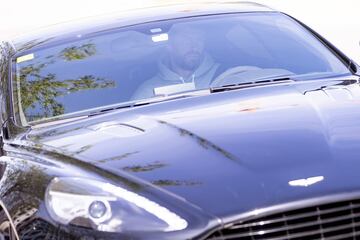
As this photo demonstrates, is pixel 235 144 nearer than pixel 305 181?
No

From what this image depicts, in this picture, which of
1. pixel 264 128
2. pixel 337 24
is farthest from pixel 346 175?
pixel 337 24

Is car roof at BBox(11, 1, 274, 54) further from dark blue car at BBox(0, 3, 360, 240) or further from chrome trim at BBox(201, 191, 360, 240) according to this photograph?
chrome trim at BBox(201, 191, 360, 240)

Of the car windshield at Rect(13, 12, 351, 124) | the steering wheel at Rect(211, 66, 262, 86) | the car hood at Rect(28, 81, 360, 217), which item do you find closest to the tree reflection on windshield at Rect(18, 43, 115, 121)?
the car windshield at Rect(13, 12, 351, 124)

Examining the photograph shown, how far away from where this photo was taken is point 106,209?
338cm

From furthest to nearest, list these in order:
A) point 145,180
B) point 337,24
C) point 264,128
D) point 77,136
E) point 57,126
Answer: point 337,24 → point 57,126 → point 77,136 → point 264,128 → point 145,180

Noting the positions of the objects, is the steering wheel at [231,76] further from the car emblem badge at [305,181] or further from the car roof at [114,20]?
the car emblem badge at [305,181]

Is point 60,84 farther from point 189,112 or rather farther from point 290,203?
point 290,203

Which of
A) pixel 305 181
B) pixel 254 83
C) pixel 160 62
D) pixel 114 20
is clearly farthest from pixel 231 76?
pixel 305 181

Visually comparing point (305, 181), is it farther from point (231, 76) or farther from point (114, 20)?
point (114, 20)

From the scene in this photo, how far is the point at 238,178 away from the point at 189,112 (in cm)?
94

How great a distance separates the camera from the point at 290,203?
3.27 metres

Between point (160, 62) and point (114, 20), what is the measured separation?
0.74 meters

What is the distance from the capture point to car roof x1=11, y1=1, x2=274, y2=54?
5590mm

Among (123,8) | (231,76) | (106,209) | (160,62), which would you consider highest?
(123,8)
